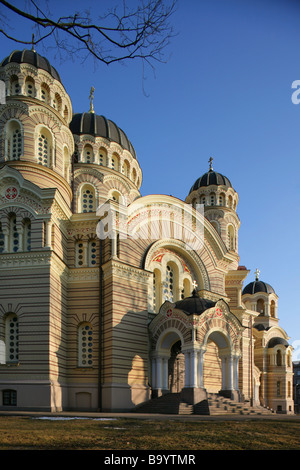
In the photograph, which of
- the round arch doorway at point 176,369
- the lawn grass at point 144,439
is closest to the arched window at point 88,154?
the round arch doorway at point 176,369

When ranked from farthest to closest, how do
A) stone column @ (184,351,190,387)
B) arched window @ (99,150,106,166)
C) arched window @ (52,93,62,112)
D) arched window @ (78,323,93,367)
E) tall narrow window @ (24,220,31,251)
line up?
arched window @ (99,150,106,166), arched window @ (52,93,62,112), arched window @ (78,323,93,367), tall narrow window @ (24,220,31,251), stone column @ (184,351,190,387)

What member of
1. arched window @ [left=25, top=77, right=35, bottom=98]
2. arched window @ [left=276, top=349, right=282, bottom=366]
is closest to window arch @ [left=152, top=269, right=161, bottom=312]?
arched window @ [left=25, top=77, right=35, bottom=98]

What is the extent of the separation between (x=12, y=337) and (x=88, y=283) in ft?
15.6

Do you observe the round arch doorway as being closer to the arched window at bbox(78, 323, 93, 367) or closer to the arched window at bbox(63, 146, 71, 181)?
the arched window at bbox(78, 323, 93, 367)

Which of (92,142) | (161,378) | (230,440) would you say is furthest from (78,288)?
(230,440)

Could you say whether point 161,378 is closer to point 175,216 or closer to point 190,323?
point 190,323

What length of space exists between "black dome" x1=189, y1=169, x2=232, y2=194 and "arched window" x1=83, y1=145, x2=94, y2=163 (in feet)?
45.7

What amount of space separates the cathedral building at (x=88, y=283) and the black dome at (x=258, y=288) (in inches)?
803

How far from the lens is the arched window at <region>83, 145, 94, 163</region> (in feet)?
109

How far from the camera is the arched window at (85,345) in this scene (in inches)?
993

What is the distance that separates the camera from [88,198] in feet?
107

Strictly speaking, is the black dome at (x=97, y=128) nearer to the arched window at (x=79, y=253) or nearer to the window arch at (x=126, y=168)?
the window arch at (x=126, y=168)

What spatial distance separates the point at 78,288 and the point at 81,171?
31.4ft

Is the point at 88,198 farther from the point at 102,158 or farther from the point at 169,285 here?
the point at 169,285
